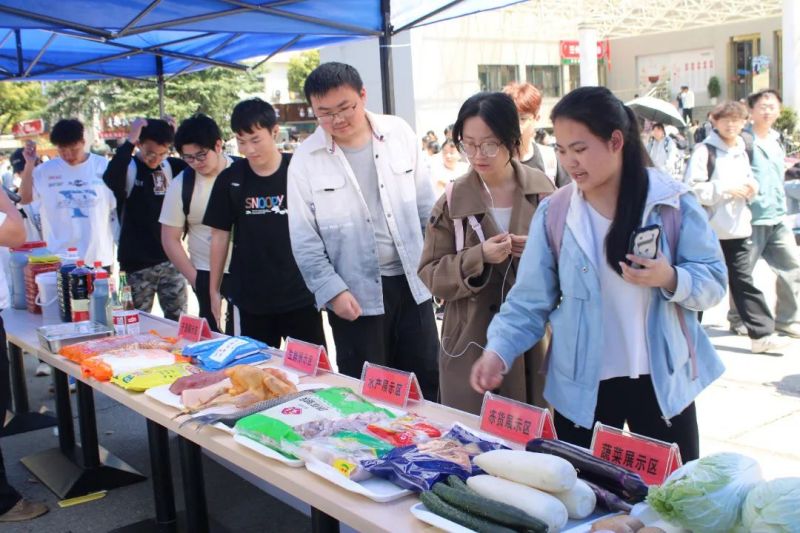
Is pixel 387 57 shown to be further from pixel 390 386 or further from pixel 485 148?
pixel 390 386

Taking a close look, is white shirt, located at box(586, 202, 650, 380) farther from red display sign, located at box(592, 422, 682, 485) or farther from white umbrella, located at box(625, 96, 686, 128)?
white umbrella, located at box(625, 96, 686, 128)

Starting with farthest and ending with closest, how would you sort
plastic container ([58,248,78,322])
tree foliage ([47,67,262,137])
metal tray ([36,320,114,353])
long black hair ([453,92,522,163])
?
tree foliage ([47,67,262,137]), plastic container ([58,248,78,322]), metal tray ([36,320,114,353]), long black hair ([453,92,522,163])

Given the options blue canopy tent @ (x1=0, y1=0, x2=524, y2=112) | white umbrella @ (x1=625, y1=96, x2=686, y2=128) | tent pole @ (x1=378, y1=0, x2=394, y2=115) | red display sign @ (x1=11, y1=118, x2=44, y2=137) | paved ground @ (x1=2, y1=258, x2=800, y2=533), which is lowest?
paved ground @ (x1=2, y1=258, x2=800, y2=533)

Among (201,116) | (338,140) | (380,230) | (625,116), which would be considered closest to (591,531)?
(625,116)

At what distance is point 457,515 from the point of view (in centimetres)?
145

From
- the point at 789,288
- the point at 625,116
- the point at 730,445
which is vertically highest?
the point at 625,116

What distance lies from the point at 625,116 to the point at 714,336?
14.1 ft

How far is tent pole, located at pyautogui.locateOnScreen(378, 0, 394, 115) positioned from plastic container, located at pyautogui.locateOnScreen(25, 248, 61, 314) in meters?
2.18

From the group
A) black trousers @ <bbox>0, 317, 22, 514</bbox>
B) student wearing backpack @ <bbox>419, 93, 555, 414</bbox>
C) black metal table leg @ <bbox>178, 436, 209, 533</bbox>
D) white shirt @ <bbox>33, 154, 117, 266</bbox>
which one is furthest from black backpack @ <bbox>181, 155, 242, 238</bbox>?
student wearing backpack @ <bbox>419, 93, 555, 414</bbox>

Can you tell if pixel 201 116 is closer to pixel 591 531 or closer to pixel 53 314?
pixel 53 314

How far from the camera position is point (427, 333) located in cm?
320

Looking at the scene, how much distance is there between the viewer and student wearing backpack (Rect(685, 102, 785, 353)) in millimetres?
5109

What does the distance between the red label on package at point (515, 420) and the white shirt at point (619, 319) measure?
0.28 meters

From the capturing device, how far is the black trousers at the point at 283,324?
3.62 metres
